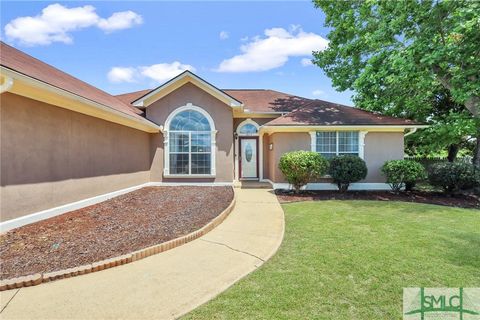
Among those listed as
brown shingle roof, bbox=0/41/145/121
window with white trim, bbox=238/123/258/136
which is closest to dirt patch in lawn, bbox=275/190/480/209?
window with white trim, bbox=238/123/258/136

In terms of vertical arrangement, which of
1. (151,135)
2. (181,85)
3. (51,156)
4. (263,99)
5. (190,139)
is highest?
(263,99)

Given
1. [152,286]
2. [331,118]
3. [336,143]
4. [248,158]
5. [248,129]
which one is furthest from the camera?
[248,158]

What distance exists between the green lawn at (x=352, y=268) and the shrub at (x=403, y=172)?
12.8 ft

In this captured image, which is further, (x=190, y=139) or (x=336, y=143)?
(x=190, y=139)

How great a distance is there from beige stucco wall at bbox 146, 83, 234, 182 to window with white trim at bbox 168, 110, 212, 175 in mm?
409

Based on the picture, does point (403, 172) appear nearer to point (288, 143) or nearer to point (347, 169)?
point (347, 169)

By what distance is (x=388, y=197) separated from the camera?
10680mm

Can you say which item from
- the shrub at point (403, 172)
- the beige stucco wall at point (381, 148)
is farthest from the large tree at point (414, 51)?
the shrub at point (403, 172)

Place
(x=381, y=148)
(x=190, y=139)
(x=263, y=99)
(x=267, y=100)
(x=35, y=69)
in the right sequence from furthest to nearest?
(x=263, y=99) → (x=267, y=100) → (x=190, y=139) → (x=381, y=148) → (x=35, y=69)

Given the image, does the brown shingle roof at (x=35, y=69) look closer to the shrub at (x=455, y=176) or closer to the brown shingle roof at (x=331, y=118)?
the brown shingle roof at (x=331, y=118)

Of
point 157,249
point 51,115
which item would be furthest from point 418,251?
point 51,115

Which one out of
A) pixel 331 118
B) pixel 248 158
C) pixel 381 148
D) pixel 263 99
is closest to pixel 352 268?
pixel 331 118

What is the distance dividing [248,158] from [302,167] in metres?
4.79

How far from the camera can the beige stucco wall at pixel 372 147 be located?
12094 mm
